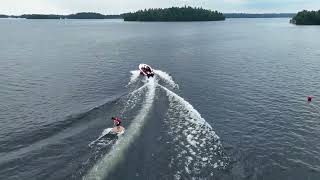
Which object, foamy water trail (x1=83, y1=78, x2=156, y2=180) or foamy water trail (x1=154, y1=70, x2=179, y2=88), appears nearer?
foamy water trail (x1=83, y1=78, x2=156, y2=180)

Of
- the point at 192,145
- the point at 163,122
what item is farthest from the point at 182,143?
the point at 163,122

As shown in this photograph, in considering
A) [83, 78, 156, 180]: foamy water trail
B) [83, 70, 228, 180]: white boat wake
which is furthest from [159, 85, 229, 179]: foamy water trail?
[83, 78, 156, 180]: foamy water trail

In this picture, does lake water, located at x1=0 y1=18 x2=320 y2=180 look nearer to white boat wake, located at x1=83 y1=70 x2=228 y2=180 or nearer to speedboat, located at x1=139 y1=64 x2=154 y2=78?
white boat wake, located at x1=83 y1=70 x2=228 y2=180

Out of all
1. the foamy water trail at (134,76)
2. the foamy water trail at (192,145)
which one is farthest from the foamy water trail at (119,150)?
the foamy water trail at (134,76)

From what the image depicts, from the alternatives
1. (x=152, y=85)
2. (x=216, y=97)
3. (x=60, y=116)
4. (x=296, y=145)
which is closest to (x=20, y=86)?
(x=60, y=116)

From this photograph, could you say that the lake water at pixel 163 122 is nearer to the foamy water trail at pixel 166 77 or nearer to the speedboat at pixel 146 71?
the foamy water trail at pixel 166 77

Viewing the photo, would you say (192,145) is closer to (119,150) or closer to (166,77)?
(119,150)
